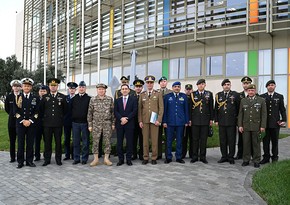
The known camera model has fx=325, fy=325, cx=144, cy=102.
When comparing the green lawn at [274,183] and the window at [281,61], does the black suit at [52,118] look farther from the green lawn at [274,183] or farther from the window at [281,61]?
the window at [281,61]

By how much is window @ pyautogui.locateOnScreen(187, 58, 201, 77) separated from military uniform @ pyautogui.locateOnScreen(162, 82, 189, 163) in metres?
10.4

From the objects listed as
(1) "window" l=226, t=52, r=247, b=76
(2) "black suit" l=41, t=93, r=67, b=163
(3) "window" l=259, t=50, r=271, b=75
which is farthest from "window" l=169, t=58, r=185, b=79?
(2) "black suit" l=41, t=93, r=67, b=163

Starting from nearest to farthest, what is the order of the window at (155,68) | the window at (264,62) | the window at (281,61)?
1. the window at (281,61)
2. the window at (264,62)
3. the window at (155,68)

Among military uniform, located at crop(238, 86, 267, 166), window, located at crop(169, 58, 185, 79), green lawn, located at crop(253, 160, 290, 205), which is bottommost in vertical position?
green lawn, located at crop(253, 160, 290, 205)

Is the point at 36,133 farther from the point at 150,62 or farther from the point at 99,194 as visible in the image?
the point at 150,62

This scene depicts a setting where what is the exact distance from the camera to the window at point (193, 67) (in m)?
17.6

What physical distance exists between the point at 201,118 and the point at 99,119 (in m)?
2.35

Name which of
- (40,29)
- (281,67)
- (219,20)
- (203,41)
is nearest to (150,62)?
(203,41)

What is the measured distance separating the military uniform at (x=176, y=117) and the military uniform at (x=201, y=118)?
Result: 0.69 feet

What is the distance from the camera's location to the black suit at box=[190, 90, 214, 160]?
7555mm

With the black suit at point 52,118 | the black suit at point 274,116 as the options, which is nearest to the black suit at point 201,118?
the black suit at point 274,116

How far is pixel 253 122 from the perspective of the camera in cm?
711

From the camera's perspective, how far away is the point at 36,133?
7652 mm

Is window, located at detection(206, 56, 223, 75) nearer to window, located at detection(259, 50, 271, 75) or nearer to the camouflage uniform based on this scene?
window, located at detection(259, 50, 271, 75)
